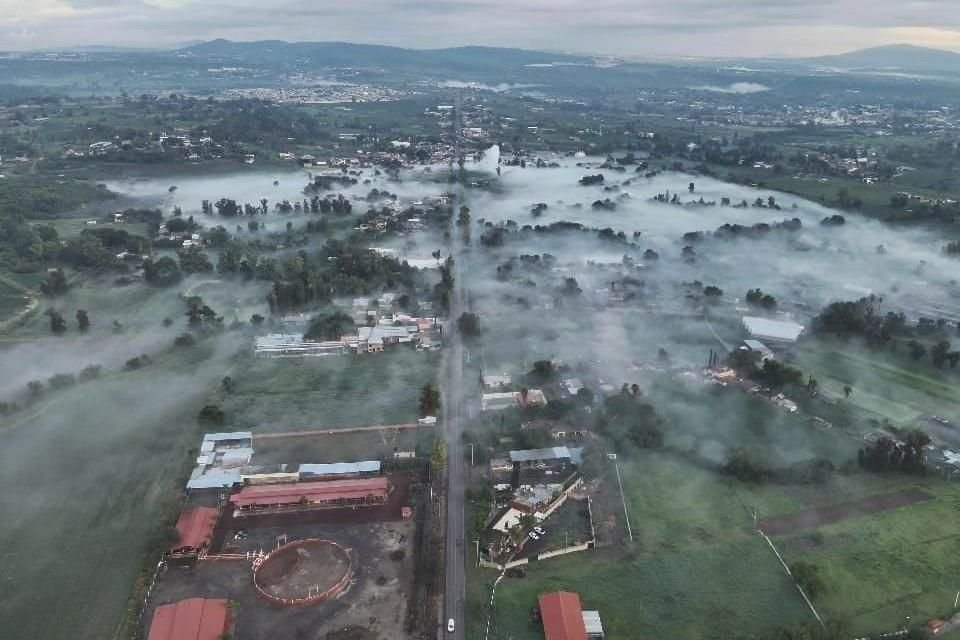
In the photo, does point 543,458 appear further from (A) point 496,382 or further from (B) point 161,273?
(B) point 161,273

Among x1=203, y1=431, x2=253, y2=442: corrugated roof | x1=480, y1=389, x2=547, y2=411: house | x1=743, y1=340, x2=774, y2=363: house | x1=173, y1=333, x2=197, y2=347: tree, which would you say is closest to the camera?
x1=203, y1=431, x2=253, y2=442: corrugated roof

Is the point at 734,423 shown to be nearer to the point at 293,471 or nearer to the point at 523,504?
the point at 523,504

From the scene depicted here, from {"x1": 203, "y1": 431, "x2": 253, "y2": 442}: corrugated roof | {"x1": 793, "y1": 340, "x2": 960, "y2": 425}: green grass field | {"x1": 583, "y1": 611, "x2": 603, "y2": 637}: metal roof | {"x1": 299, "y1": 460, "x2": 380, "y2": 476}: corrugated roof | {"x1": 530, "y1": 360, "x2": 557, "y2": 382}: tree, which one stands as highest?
{"x1": 530, "y1": 360, "x2": 557, "y2": 382}: tree

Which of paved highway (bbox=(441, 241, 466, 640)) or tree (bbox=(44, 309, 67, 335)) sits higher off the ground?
tree (bbox=(44, 309, 67, 335))

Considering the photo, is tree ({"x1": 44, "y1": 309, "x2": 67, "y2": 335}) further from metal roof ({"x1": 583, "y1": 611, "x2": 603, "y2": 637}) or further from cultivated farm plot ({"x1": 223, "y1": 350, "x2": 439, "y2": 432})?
metal roof ({"x1": 583, "y1": 611, "x2": 603, "y2": 637})

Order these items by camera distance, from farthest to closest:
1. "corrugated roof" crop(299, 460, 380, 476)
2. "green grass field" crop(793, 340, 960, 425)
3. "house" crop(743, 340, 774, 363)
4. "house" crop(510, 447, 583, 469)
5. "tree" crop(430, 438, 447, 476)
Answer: "house" crop(743, 340, 774, 363)
"green grass field" crop(793, 340, 960, 425)
"house" crop(510, 447, 583, 469)
"corrugated roof" crop(299, 460, 380, 476)
"tree" crop(430, 438, 447, 476)

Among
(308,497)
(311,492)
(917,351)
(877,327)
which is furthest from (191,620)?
(877,327)

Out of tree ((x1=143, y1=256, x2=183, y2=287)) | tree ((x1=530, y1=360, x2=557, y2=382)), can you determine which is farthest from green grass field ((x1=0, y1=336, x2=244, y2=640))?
tree ((x1=530, y1=360, x2=557, y2=382))
